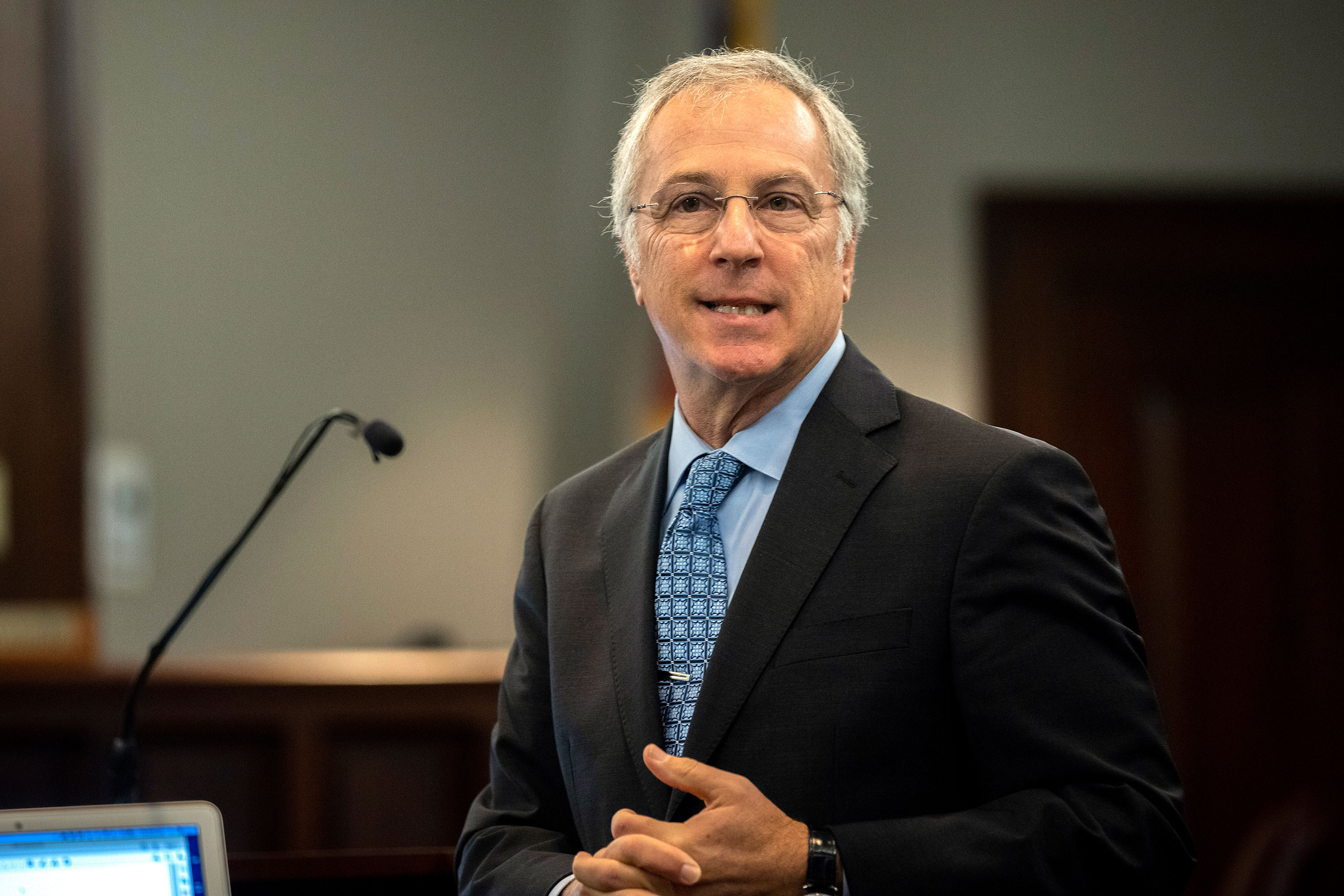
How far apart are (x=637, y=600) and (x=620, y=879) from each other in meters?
0.33

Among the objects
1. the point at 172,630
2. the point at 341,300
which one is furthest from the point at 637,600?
the point at 341,300

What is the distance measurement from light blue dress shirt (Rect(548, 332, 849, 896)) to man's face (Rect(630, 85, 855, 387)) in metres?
0.03

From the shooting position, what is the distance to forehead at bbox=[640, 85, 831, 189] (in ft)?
4.37

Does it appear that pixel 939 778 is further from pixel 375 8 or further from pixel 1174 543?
pixel 375 8

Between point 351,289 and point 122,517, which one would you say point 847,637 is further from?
point 122,517

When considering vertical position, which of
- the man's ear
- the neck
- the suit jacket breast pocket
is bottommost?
the suit jacket breast pocket

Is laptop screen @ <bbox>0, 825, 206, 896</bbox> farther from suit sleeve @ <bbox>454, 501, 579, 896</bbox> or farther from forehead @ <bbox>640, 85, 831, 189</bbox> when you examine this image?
forehead @ <bbox>640, 85, 831, 189</bbox>

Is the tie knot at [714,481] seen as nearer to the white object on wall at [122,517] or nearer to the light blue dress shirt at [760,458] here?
the light blue dress shirt at [760,458]

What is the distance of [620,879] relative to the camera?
111 centimetres

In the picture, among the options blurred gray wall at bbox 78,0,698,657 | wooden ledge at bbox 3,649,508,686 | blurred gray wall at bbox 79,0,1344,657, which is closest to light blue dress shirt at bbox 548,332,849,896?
wooden ledge at bbox 3,649,508,686

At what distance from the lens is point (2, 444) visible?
383 cm

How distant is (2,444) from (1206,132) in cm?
372

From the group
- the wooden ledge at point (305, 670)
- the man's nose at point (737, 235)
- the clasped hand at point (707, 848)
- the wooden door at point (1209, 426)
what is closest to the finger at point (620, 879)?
the clasped hand at point (707, 848)

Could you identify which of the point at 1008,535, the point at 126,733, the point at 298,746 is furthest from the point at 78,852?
the point at 298,746
